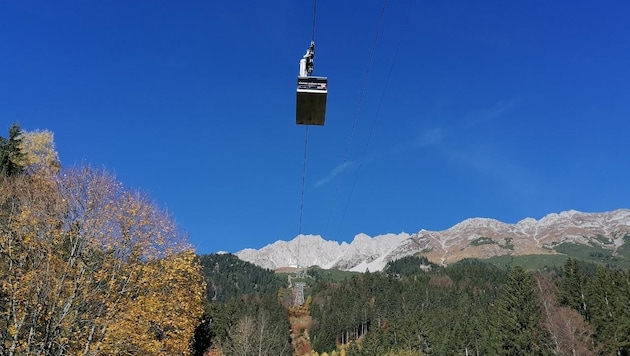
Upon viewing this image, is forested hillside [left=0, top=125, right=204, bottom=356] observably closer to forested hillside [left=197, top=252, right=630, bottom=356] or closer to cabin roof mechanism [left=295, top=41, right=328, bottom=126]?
cabin roof mechanism [left=295, top=41, right=328, bottom=126]

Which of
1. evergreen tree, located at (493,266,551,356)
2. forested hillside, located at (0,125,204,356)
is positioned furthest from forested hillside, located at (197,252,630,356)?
forested hillside, located at (0,125,204,356)

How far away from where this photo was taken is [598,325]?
200 ft

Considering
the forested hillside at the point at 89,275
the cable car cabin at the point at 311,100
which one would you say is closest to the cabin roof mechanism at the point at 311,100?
the cable car cabin at the point at 311,100

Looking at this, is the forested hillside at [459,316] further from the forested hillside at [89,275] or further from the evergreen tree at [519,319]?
the forested hillside at [89,275]

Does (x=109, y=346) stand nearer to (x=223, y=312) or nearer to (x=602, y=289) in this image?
(x=602, y=289)

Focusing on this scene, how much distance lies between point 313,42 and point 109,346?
1135 centimetres

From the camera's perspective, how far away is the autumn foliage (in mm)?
13875

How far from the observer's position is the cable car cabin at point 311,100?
10961 mm

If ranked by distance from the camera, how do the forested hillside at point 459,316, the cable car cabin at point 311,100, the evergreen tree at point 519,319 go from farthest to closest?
the evergreen tree at point 519,319
the forested hillside at point 459,316
the cable car cabin at point 311,100

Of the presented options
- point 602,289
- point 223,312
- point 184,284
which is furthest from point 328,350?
point 184,284

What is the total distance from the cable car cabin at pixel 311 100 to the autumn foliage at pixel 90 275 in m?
8.54

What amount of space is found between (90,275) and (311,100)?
9.96 meters

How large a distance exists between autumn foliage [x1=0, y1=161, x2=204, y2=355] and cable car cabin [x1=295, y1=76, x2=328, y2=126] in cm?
854

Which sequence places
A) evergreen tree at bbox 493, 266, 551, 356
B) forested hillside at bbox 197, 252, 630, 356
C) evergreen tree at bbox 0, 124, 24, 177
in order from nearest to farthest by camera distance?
evergreen tree at bbox 0, 124, 24, 177 → forested hillside at bbox 197, 252, 630, 356 → evergreen tree at bbox 493, 266, 551, 356
